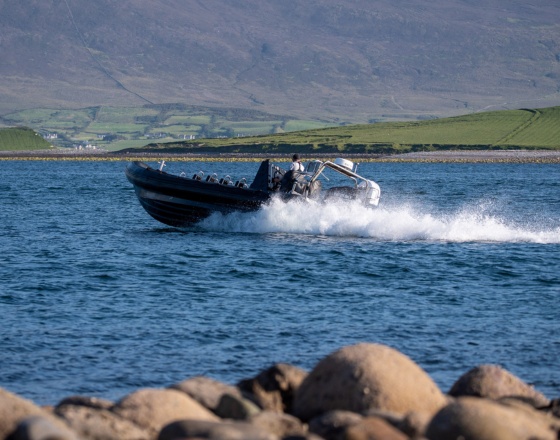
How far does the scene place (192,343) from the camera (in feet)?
49.8

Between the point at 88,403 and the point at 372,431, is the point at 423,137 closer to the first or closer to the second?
the point at 88,403

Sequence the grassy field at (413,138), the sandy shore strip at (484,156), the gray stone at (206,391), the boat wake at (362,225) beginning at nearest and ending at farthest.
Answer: the gray stone at (206,391) < the boat wake at (362,225) < the sandy shore strip at (484,156) < the grassy field at (413,138)

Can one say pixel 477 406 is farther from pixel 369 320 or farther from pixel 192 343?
pixel 369 320

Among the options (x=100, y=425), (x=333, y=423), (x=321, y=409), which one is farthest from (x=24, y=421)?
Result: (x=321, y=409)

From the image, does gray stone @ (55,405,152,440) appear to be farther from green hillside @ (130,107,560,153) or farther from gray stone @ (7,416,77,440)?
green hillside @ (130,107,560,153)

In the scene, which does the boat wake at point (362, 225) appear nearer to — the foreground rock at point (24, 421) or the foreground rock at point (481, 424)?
the foreground rock at point (24, 421)

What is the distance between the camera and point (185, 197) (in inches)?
1150

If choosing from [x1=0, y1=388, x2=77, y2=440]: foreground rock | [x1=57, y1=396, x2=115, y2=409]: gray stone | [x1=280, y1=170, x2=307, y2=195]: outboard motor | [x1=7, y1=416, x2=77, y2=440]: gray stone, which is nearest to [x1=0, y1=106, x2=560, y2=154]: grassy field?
[x1=280, y1=170, x2=307, y2=195]: outboard motor

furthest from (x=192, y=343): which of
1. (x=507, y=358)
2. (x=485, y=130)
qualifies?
(x=485, y=130)

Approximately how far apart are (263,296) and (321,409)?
985cm

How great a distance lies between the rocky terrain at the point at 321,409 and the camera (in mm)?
7992

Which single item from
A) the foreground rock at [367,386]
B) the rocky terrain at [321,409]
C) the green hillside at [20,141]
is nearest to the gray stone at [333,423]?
the rocky terrain at [321,409]

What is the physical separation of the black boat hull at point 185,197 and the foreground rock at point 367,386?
18448 mm

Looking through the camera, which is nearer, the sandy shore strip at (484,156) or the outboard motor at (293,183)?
the outboard motor at (293,183)
